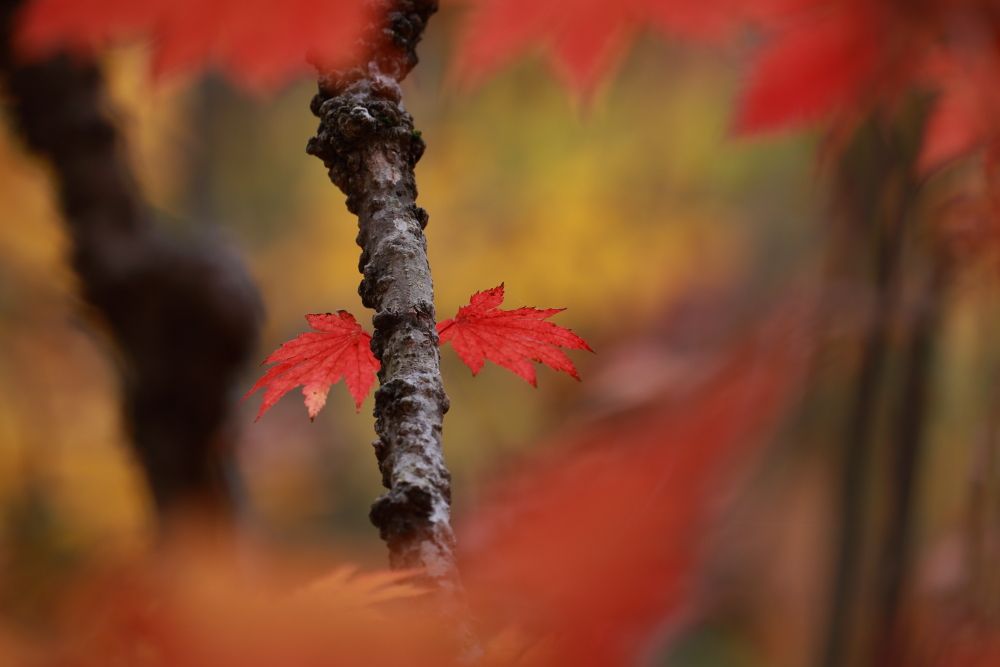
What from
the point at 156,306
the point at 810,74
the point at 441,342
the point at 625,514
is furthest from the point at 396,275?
the point at 156,306

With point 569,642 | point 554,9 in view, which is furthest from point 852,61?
point 569,642

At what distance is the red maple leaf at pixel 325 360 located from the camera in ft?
1.14

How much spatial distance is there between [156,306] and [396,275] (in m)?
0.86

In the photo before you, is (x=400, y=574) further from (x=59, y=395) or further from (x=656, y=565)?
(x=59, y=395)

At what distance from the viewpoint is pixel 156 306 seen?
3.30ft

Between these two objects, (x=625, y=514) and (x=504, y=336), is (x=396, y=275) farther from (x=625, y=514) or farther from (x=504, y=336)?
(x=625, y=514)

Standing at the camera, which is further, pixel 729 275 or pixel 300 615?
pixel 729 275

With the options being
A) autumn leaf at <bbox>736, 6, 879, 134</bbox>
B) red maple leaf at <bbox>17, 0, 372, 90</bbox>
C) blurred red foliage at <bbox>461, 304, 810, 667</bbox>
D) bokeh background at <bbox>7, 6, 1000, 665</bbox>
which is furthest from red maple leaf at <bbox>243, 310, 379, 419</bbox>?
bokeh background at <bbox>7, 6, 1000, 665</bbox>

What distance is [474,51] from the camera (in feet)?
2.34

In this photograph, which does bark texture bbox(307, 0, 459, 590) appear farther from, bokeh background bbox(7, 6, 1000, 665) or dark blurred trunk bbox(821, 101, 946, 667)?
bokeh background bbox(7, 6, 1000, 665)

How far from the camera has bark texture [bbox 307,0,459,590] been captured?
0.26 metres

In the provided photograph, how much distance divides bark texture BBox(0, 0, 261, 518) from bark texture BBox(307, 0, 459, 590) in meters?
0.77

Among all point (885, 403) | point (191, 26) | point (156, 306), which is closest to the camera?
point (191, 26)

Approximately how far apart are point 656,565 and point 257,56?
2.00ft
